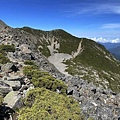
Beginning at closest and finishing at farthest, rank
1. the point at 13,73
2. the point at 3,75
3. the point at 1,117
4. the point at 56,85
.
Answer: the point at 1,117 < the point at 56,85 < the point at 3,75 < the point at 13,73

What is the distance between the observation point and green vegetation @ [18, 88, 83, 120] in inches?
663

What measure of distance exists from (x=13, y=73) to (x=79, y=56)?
539ft

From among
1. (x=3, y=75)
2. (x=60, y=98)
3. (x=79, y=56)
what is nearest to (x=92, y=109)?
(x=60, y=98)

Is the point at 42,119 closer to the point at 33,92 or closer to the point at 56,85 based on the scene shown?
the point at 33,92

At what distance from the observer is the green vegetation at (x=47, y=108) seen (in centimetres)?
1684

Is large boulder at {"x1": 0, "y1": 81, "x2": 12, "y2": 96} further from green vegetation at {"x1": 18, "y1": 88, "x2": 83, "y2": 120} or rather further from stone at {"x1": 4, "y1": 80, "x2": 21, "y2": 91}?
green vegetation at {"x1": 18, "y1": 88, "x2": 83, "y2": 120}

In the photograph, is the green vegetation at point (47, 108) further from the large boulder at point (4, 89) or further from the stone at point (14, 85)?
the stone at point (14, 85)

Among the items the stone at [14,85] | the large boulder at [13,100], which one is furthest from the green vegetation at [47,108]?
the stone at [14,85]

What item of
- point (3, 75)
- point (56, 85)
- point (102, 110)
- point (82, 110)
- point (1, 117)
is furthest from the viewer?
point (3, 75)

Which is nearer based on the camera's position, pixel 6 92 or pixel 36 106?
pixel 36 106

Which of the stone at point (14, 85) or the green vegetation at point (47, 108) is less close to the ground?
the stone at point (14, 85)

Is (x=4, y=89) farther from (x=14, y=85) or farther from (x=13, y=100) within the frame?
(x=13, y=100)

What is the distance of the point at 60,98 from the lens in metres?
21.2

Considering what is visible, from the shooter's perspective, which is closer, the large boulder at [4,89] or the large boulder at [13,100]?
the large boulder at [13,100]
